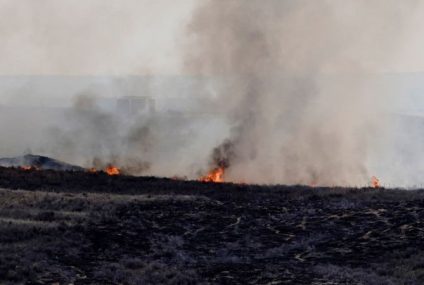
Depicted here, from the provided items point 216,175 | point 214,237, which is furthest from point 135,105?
point 214,237

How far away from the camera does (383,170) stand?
85.7 m

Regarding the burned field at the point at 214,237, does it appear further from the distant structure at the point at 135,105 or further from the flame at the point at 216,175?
the distant structure at the point at 135,105

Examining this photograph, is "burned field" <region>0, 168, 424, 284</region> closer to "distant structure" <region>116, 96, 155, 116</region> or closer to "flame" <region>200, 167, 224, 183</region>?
"flame" <region>200, 167, 224, 183</region>

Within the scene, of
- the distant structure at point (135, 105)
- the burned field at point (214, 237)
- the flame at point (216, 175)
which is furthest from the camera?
the distant structure at point (135, 105)

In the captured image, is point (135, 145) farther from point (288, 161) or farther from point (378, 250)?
point (378, 250)

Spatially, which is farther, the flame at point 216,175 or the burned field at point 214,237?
the flame at point 216,175

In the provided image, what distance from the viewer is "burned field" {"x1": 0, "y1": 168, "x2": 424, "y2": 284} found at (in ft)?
63.8

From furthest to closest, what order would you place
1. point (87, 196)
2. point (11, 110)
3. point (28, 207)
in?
point (11, 110), point (87, 196), point (28, 207)

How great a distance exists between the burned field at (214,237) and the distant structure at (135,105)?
44.7m

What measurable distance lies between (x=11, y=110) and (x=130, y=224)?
300 ft

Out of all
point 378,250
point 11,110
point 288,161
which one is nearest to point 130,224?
point 378,250

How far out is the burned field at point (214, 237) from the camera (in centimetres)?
1945

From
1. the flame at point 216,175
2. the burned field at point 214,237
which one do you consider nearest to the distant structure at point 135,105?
the flame at point 216,175

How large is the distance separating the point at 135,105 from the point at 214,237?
62.5 metres
